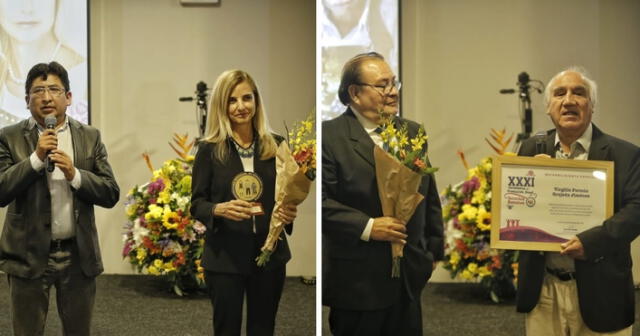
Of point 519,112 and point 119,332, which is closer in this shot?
point 519,112

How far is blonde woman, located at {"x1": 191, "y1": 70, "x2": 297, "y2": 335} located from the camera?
8.45ft

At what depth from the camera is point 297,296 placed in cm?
274

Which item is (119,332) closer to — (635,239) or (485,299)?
(485,299)

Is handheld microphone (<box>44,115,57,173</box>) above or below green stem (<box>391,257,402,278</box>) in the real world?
above

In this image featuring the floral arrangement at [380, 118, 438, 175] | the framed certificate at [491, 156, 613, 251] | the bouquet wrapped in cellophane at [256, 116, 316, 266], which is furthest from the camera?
the bouquet wrapped in cellophane at [256, 116, 316, 266]

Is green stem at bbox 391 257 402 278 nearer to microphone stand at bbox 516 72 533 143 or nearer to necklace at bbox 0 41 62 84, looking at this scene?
microphone stand at bbox 516 72 533 143

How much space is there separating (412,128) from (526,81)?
1.49 feet

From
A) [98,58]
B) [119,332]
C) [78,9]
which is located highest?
[78,9]

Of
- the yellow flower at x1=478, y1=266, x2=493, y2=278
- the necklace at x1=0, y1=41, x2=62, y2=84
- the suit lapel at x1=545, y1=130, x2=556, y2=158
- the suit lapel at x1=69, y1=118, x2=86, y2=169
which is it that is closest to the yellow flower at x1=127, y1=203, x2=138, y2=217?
the suit lapel at x1=69, y1=118, x2=86, y2=169

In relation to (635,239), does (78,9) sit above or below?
above

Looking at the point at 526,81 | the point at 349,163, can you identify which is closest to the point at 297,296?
the point at 349,163

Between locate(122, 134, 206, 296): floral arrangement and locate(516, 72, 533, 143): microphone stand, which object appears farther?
locate(122, 134, 206, 296): floral arrangement

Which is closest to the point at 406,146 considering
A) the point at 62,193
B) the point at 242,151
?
the point at 242,151

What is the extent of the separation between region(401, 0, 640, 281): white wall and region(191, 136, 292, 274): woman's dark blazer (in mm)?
606
